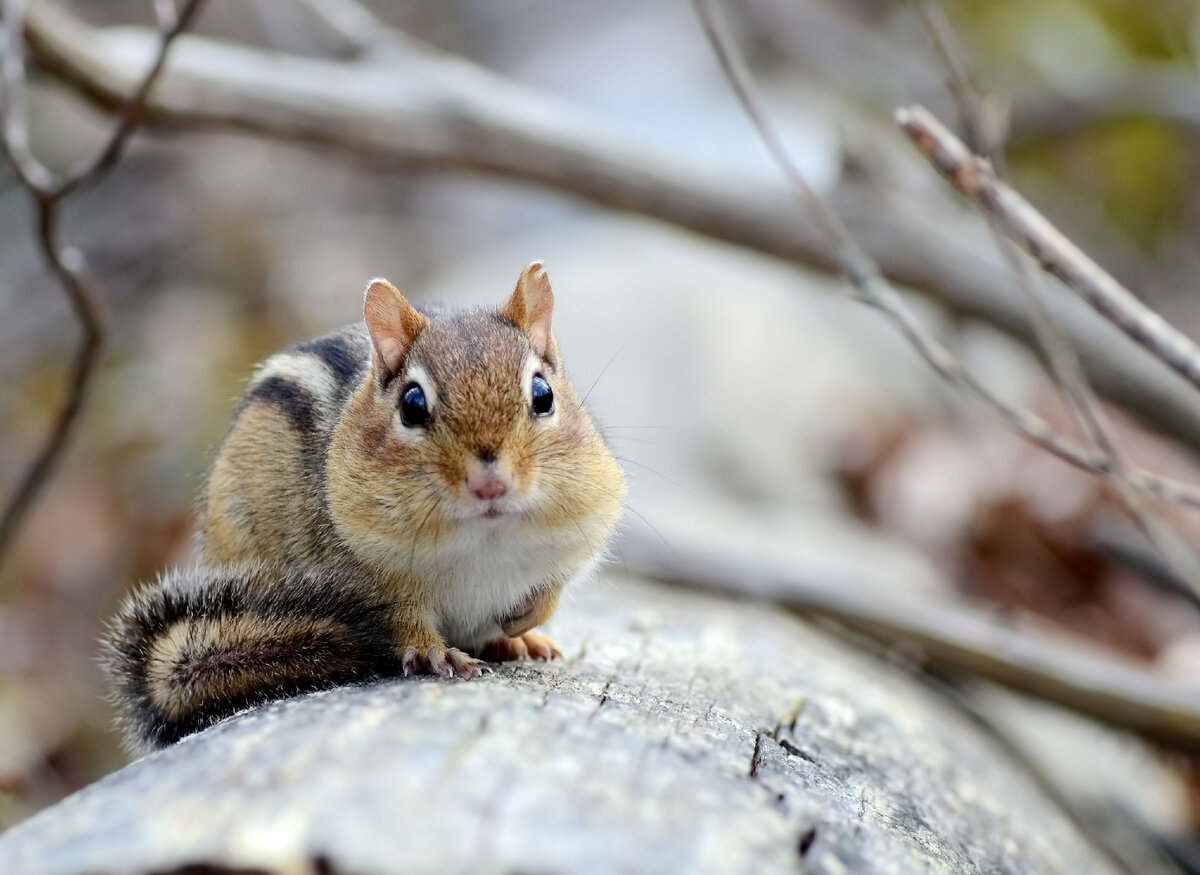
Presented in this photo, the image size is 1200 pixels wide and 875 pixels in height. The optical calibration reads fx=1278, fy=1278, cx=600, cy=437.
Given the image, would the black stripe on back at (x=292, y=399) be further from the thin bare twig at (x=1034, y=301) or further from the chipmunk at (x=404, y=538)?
the thin bare twig at (x=1034, y=301)

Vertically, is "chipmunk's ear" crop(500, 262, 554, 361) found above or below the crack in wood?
above

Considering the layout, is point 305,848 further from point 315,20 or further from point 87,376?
point 315,20

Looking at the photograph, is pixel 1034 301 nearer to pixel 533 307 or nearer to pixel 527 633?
pixel 533 307

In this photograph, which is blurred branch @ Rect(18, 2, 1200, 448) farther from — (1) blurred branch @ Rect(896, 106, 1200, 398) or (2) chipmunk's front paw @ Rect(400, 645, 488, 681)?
(2) chipmunk's front paw @ Rect(400, 645, 488, 681)

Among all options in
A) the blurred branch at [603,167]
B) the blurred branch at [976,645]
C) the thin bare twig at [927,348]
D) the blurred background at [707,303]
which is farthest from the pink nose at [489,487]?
the blurred branch at [603,167]

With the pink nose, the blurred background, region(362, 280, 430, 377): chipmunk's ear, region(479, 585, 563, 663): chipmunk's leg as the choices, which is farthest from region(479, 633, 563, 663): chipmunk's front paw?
the blurred background

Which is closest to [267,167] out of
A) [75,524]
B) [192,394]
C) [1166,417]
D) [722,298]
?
[192,394]
